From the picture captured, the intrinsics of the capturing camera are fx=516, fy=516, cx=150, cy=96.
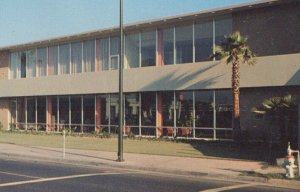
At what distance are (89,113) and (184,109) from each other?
8553 mm

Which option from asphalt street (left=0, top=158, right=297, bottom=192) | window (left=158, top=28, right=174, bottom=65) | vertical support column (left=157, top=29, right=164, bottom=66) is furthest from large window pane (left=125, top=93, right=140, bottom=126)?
asphalt street (left=0, top=158, right=297, bottom=192)

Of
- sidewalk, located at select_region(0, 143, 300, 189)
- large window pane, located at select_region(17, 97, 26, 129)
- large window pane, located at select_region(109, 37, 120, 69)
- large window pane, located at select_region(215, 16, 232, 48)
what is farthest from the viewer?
large window pane, located at select_region(17, 97, 26, 129)

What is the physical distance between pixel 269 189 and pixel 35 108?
30091 millimetres

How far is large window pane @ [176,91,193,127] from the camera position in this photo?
30.0 m

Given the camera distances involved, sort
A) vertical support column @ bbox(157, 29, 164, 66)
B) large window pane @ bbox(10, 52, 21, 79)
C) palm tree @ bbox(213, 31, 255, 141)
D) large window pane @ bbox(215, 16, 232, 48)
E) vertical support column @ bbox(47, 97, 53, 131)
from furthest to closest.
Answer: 1. large window pane @ bbox(10, 52, 21, 79)
2. vertical support column @ bbox(47, 97, 53, 131)
3. vertical support column @ bbox(157, 29, 164, 66)
4. large window pane @ bbox(215, 16, 232, 48)
5. palm tree @ bbox(213, 31, 255, 141)

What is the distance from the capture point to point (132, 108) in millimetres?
33312

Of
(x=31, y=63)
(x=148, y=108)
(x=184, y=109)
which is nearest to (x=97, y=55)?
(x=148, y=108)

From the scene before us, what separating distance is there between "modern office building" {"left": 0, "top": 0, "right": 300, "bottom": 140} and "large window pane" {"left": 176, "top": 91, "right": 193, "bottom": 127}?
59 mm

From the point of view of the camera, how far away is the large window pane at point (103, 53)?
3499 centimetres

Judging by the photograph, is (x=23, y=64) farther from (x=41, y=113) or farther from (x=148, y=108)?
(x=148, y=108)

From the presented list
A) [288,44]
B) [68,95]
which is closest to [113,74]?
[68,95]

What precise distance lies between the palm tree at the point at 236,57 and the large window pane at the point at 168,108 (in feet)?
19.5

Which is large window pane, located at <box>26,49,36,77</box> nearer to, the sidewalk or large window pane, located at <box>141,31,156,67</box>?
large window pane, located at <box>141,31,156,67</box>

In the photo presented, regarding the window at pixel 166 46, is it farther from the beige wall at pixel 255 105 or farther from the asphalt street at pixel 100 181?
the asphalt street at pixel 100 181
